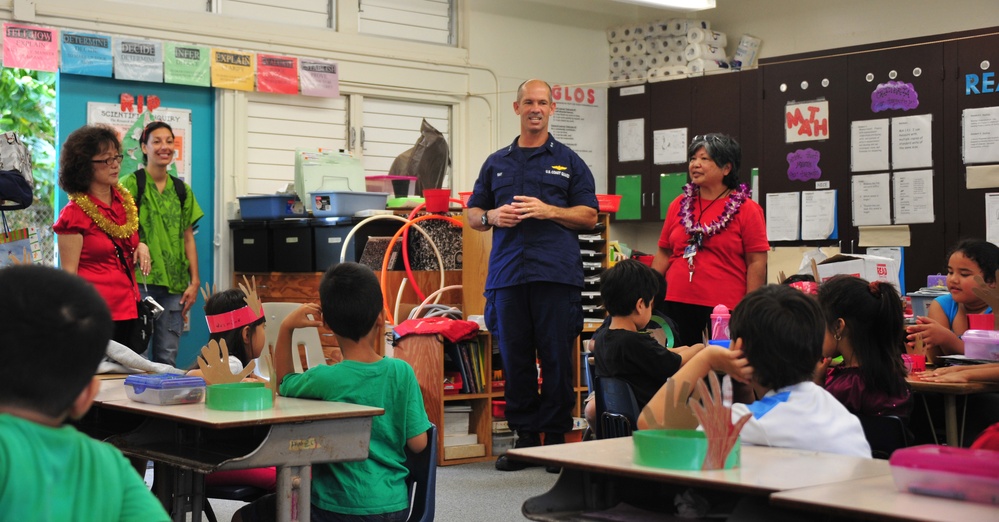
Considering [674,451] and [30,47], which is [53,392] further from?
[30,47]

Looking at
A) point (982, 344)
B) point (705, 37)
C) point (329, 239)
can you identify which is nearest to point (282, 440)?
point (982, 344)

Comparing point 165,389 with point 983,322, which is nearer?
point 165,389

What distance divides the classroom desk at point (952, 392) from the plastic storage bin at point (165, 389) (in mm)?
1946

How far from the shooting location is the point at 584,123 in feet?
29.9

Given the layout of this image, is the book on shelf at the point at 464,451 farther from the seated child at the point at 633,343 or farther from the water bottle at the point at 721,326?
the water bottle at the point at 721,326

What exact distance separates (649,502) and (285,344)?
1.46m

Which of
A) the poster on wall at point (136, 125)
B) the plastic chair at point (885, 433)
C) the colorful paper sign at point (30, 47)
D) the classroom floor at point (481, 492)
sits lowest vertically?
the classroom floor at point (481, 492)

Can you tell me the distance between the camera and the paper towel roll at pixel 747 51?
28.9 ft

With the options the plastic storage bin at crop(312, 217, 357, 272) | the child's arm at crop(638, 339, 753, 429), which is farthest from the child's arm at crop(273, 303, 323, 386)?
the plastic storage bin at crop(312, 217, 357, 272)

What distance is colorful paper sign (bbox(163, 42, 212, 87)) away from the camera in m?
7.28

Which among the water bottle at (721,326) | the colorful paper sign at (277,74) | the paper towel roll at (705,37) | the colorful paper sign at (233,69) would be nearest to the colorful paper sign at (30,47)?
the colorful paper sign at (233,69)

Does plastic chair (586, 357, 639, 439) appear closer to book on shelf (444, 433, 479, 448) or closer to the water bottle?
the water bottle

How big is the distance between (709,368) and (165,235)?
404cm

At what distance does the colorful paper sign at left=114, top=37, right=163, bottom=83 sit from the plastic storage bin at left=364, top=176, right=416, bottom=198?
62.6 inches
